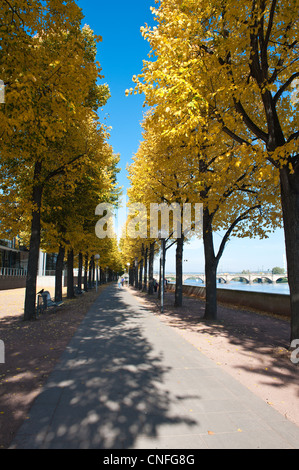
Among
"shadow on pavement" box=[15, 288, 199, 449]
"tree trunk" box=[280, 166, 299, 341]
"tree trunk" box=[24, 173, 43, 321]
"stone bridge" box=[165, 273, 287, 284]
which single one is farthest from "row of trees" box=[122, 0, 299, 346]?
"stone bridge" box=[165, 273, 287, 284]

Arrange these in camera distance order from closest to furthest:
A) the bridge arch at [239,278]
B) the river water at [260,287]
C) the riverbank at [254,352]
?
the riverbank at [254,352]
the river water at [260,287]
the bridge arch at [239,278]

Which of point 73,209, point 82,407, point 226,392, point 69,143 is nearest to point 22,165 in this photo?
point 69,143

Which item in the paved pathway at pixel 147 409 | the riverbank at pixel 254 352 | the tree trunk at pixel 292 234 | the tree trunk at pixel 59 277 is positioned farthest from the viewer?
the tree trunk at pixel 59 277

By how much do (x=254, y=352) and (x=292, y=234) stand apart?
2.77 meters

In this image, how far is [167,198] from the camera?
14.8m

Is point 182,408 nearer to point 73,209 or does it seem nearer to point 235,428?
point 235,428

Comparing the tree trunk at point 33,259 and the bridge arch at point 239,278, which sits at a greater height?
the tree trunk at point 33,259

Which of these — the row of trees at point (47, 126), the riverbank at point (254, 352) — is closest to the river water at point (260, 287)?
the riverbank at point (254, 352)

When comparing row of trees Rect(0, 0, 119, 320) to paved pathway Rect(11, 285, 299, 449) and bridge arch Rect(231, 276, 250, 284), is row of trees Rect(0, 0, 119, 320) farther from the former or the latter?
bridge arch Rect(231, 276, 250, 284)

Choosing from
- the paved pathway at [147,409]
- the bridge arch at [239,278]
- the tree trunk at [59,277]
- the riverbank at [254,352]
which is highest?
the tree trunk at [59,277]

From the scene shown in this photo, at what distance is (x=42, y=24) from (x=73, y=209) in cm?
682

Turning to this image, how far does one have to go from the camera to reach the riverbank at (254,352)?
14.3ft

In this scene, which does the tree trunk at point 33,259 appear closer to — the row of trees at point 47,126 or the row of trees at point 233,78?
the row of trees at point 47,126

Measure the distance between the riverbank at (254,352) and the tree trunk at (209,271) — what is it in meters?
0.47
